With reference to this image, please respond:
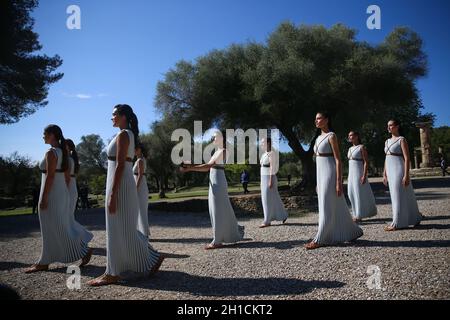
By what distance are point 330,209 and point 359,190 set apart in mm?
4352

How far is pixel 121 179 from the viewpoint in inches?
190

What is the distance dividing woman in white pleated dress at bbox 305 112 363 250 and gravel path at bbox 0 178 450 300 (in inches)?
9.1

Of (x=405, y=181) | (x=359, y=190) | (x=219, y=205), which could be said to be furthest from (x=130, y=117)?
(x=359, y=190)

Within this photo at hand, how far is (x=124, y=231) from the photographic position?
4.82 metres

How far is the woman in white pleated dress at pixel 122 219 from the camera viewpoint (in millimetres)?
4766

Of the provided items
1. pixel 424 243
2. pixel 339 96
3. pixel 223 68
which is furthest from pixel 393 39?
pixel 424 243

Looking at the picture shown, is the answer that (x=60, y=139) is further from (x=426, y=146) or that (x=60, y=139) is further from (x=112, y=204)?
(x=426, y=146)

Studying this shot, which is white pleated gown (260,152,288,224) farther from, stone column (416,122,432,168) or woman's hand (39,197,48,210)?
stone column (416,122,432,168)

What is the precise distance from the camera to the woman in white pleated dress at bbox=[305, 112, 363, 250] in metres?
6.46

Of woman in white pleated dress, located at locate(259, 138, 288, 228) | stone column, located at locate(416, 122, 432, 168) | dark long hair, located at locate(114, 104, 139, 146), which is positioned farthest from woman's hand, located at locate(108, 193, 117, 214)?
stone column, located at locate(416, 122, 432, 168)

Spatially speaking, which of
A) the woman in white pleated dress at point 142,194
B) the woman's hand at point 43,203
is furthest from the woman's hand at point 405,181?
the woman's hand at point 43,203

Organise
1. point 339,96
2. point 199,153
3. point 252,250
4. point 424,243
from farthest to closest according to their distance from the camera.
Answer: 1. point 199,153
2. point 339,96
3. point 252,250
4. point 424,243
